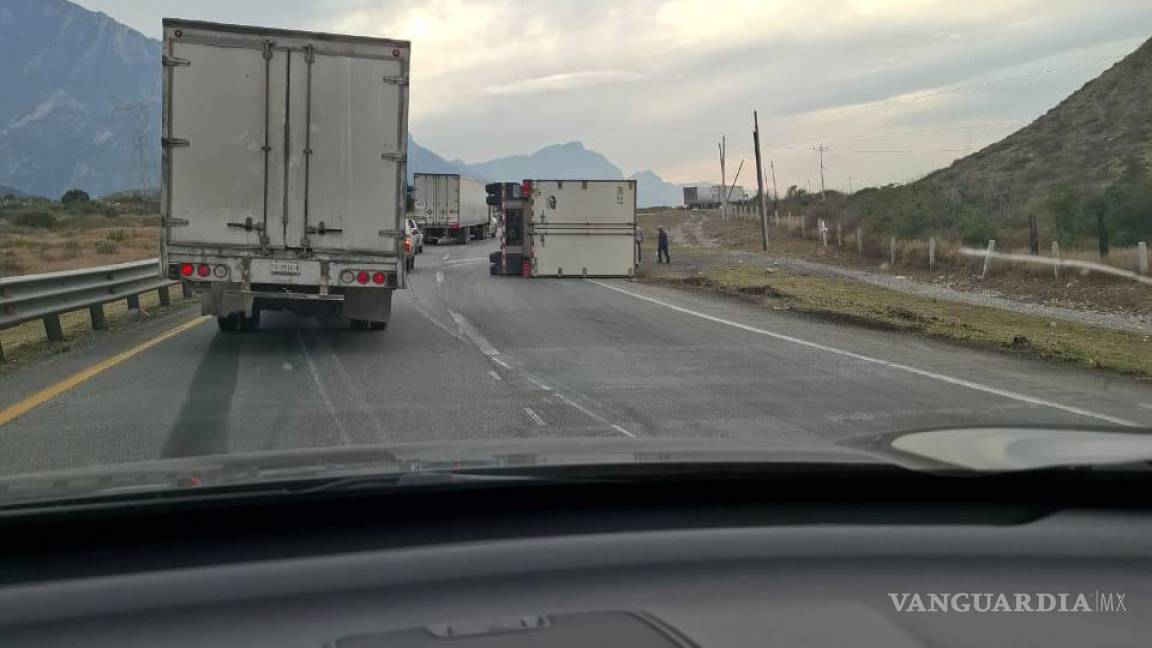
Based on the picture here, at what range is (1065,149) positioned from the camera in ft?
172

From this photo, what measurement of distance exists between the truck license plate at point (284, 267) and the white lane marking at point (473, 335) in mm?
2515

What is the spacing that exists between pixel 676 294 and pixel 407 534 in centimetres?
2061

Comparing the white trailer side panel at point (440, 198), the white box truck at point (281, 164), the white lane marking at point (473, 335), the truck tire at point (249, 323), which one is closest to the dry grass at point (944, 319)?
the white lane marking at point (473, 335)

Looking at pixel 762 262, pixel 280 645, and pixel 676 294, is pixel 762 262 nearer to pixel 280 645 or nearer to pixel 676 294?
pixel 676 294

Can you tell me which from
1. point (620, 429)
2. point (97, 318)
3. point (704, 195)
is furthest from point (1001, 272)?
point (704, 195)

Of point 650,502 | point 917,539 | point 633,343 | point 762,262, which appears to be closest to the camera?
point 917,539

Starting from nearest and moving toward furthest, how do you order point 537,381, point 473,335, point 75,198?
point 537,381 → point 473,335 → point 75,198

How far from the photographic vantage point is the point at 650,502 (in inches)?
99.8

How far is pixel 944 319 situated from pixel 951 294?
5.85 metres

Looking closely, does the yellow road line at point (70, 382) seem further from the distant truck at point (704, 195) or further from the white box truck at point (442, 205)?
the distant truck at point (704, 195)

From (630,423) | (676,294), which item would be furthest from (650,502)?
(676,294)

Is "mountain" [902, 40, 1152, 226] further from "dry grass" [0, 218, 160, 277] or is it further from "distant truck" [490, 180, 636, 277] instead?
"dry grass" [0, 218, 160, 277]

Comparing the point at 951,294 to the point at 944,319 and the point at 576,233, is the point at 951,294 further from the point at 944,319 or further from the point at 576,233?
the point at 576,233

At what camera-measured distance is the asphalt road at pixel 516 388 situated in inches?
301
